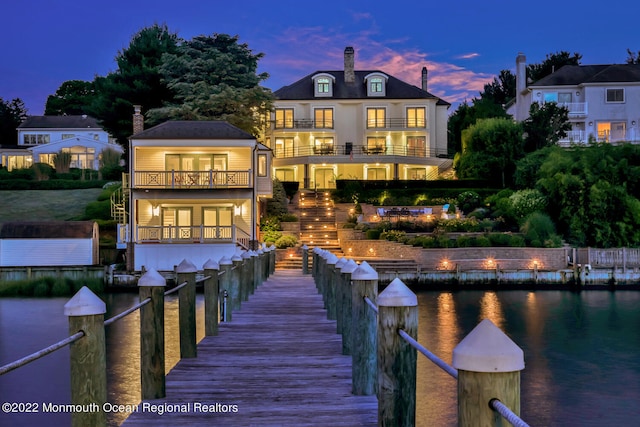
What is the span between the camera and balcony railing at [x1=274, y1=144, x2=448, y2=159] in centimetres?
5956

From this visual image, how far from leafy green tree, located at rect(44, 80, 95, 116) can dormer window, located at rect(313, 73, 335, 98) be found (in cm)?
4833

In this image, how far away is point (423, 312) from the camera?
1197 inches

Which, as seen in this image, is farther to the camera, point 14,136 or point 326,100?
point 14,136

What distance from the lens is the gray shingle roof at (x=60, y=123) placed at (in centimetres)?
8275

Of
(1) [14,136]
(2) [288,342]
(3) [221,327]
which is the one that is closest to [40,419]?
(3) [221,327]

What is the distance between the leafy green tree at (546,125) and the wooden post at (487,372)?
52.9 meters

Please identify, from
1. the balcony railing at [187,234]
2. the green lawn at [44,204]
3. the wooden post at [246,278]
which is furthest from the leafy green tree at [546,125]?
the wooden post at [246,278]

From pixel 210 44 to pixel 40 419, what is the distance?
145 ft

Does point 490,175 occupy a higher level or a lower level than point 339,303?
higher

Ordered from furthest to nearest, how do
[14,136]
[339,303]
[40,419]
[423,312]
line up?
[14,136], [423,312], [40,419], [339,303]

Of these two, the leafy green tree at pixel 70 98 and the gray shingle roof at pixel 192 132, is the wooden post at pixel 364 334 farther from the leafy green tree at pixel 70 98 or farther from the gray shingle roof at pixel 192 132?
the leafy green tree at pixel 70 98

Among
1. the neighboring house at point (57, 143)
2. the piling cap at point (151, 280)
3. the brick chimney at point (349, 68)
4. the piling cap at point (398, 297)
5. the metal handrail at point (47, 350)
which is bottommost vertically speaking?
the metal handrail at point (47, 350)

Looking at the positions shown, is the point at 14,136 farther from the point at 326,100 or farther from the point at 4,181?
the point at 326,100

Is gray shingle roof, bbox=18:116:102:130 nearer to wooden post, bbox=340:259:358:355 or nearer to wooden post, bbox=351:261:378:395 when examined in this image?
wooden post, bbox=340:259:358:355
